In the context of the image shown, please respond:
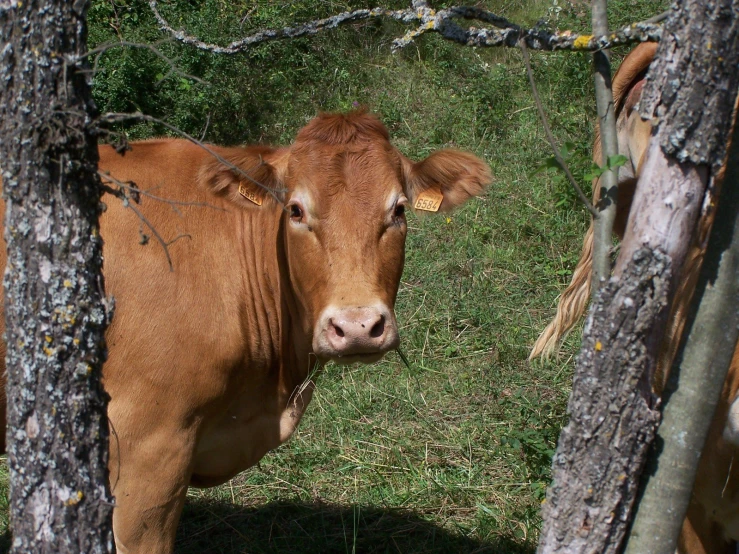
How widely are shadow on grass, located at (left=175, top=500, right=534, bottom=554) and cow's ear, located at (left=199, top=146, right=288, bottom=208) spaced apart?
5.70 feet

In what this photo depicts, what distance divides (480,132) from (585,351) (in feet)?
22.7

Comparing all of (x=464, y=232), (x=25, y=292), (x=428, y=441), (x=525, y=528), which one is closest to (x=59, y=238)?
(x=25, y=292)

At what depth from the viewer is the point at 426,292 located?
6.49 metres

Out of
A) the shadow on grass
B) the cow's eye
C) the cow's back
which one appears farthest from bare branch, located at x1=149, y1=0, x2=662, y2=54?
the shadow on grass

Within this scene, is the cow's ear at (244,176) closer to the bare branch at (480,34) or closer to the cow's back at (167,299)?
the cow's back at (167,299)

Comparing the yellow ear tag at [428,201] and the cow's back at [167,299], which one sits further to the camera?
the yellow ear tag at [428,201]

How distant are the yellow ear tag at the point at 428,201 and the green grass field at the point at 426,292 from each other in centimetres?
118

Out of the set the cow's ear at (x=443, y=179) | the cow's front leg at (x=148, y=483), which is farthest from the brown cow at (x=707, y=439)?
the cow's front leg at (x=148, y=483)

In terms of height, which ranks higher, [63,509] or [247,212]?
[247,212]

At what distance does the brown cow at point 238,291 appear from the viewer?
3330 millimetres

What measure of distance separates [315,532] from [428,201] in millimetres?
1892

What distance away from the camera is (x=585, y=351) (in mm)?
1940

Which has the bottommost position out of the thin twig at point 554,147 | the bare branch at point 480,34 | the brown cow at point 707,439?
the brown cow at point 707,439

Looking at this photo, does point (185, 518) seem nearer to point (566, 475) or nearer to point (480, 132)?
point (566, 475)
